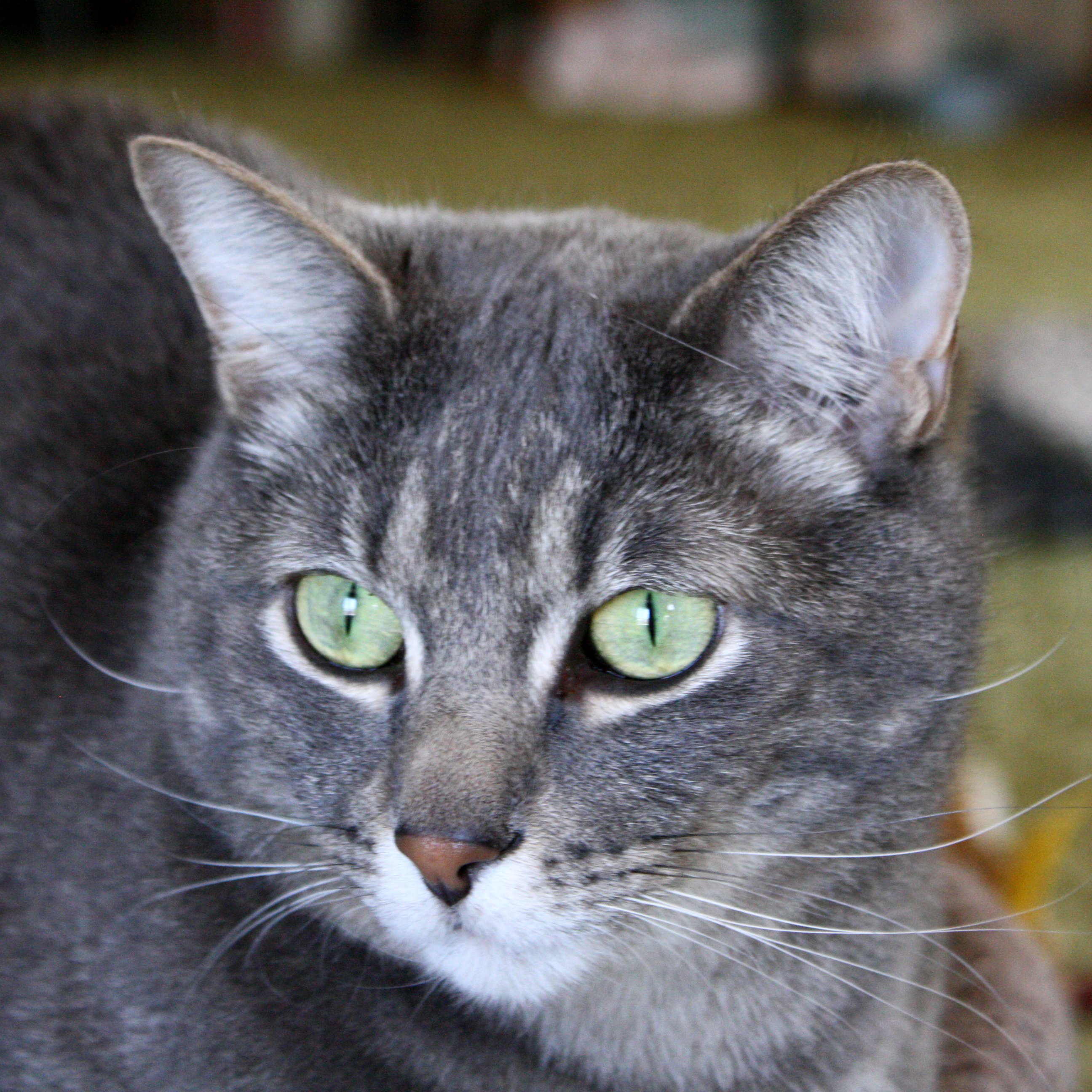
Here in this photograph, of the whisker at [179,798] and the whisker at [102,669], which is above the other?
the whisker at [102,669]

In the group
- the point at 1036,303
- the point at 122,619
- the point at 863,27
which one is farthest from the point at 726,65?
the point at 122,619

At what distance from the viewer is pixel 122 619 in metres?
1.30

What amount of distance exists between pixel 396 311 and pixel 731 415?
10.9 inches

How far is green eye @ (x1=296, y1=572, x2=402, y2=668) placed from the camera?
105 cm

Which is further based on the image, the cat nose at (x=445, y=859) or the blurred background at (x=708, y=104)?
the blurred background at (x=708, y=104)

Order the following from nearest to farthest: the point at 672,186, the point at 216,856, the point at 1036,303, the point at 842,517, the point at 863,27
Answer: the point at 842,517 → the point at 216,856 → the point at 1036,303 → the point at 672,186 → the point at 863,27

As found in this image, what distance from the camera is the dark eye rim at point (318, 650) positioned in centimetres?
105

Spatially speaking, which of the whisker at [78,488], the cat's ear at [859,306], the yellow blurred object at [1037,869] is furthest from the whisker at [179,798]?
the yellow blurred object at [1037,869]

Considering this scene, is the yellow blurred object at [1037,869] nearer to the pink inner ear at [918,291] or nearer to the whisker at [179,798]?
the pink inner ear at [918,291]

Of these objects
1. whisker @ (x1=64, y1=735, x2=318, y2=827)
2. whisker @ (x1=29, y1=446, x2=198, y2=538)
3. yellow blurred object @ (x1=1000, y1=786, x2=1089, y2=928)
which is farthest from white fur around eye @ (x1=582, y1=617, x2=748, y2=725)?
yellow blurred object @ (x1=1000, y1=786, x2=1089, y2=928)

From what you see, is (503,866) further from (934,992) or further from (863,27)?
(863,27)

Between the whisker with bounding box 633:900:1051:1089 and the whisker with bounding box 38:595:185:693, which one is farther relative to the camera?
the whisker with bounding box 38:595:185:693

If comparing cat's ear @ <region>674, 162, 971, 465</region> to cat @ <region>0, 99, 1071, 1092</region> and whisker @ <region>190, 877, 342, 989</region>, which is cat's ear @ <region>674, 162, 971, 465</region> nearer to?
cat @ <region>0, 99, 1071, 1092</region>

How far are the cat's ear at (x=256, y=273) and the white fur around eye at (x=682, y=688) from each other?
13.8 inches
